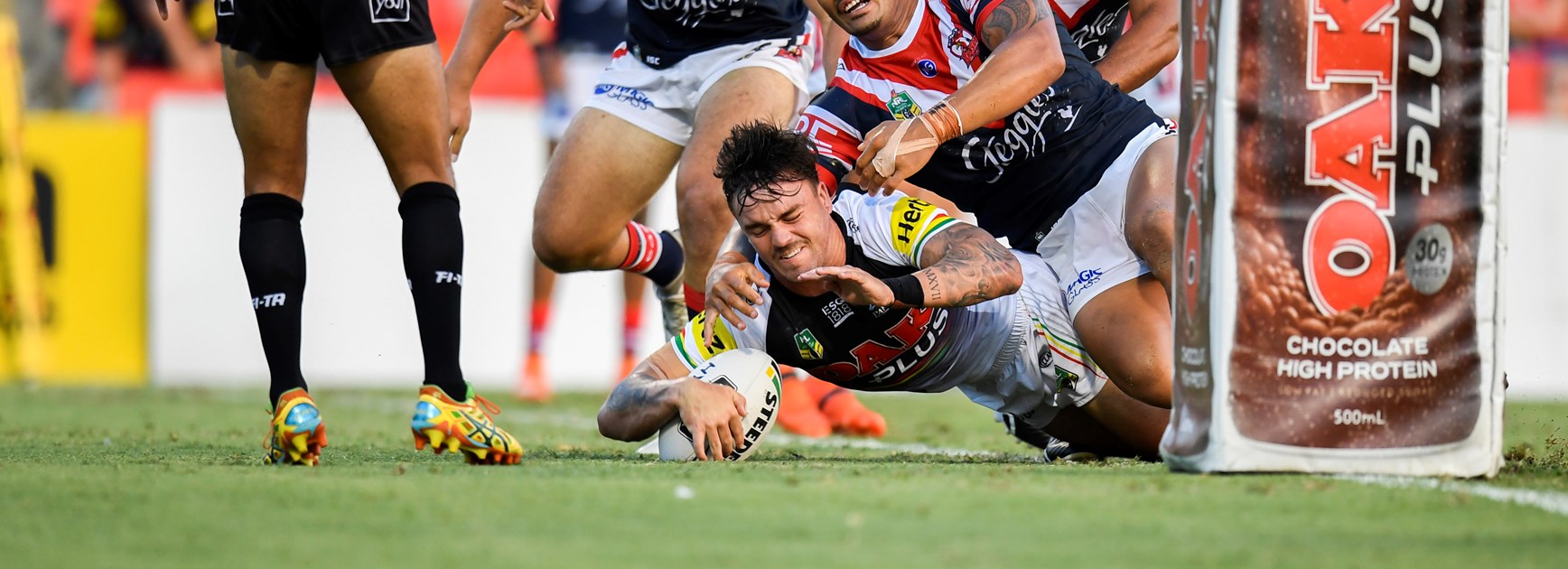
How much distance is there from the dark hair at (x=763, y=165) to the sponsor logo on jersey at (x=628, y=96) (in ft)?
4.50

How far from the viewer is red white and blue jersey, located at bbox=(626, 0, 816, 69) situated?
511cm

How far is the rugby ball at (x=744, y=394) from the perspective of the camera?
392cm

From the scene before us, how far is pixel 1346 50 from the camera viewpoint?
3.12 m

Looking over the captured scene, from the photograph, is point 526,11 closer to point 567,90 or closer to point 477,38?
point 477,38

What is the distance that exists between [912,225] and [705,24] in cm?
144

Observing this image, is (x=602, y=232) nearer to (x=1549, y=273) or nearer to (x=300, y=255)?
(x=300, y=255)

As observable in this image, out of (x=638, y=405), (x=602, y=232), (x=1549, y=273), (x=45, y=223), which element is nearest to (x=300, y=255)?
(x=638, y=405)

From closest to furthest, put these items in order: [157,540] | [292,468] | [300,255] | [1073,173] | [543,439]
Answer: [157,540], [292,468], [300,255], [1073,173], [543,439]

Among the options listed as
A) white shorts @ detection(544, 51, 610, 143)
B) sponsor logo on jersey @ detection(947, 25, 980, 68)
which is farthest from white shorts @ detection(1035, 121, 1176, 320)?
white shorts @ detection(544, 51, 610, 143)

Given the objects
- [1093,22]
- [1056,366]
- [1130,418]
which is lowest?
[1130,418]

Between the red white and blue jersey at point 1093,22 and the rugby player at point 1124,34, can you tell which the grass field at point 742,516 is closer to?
the rugby player at point 1124,34

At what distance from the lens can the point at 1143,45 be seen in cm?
477

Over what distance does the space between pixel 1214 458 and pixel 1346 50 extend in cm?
79

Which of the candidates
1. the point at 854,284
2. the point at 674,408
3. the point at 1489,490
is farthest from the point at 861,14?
the point at 1489,490
